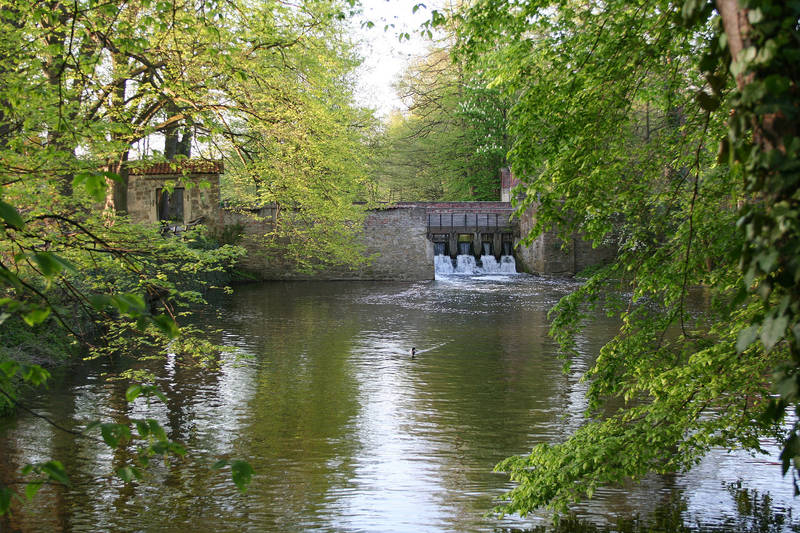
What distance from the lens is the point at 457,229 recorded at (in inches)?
1101

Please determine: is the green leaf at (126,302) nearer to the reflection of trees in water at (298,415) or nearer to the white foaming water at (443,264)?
the reflection of trees in water at (298,415)

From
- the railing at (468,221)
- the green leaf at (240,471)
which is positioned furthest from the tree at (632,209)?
the railing at (468,221)

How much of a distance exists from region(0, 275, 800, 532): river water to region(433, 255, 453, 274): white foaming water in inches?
518

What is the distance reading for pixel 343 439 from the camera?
7445 millimetres

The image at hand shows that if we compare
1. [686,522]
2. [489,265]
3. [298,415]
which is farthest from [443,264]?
[686,522]

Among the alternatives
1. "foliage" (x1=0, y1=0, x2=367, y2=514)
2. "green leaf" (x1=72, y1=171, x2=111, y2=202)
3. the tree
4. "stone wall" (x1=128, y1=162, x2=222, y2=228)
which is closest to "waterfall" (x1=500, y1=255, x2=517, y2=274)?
"foliage" (x1=0, y1=0, x2=367, y2=514)

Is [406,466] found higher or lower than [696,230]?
lower

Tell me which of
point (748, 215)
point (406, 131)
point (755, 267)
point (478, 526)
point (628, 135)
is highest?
point (406, 131)

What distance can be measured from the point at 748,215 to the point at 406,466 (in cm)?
557

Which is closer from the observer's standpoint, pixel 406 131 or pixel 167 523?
pixel 167 523

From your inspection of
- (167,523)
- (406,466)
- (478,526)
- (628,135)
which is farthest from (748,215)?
(406,466)

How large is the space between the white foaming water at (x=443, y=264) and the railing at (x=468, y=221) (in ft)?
4.12

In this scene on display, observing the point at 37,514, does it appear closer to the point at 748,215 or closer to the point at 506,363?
the point at 748,215

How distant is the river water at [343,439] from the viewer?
5.49 meters
